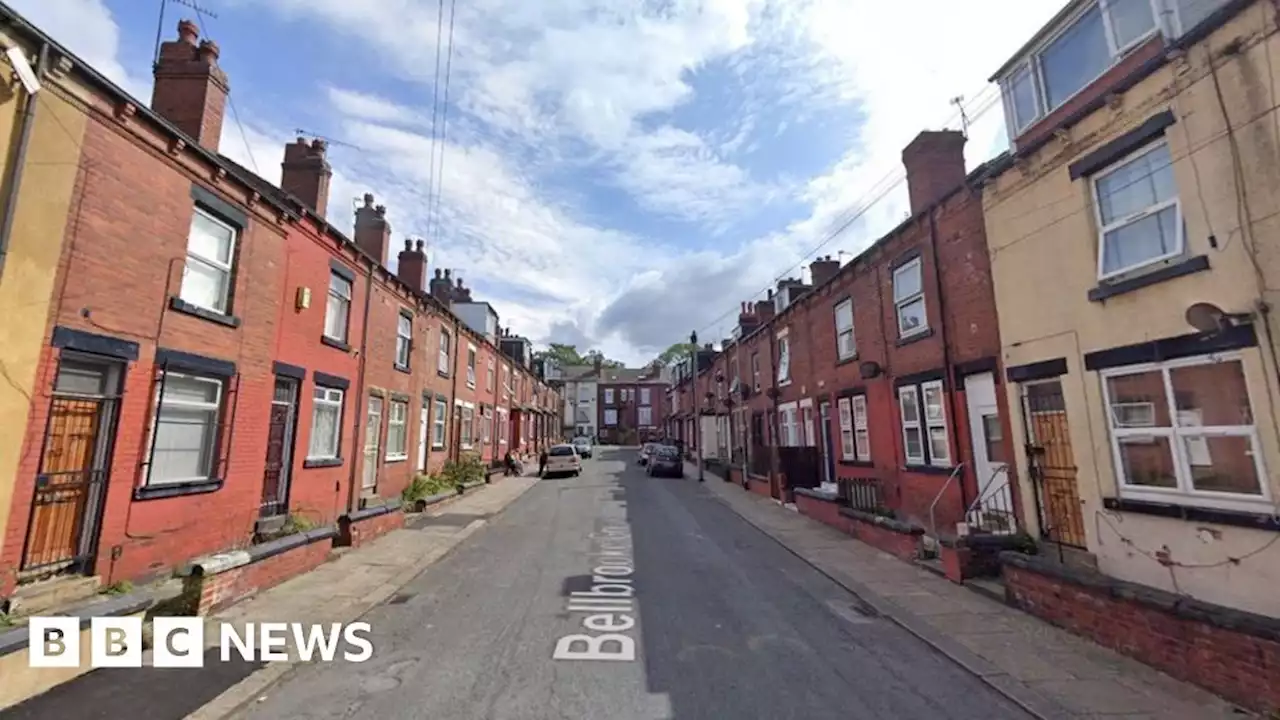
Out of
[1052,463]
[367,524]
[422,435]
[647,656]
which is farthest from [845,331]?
[422,435]

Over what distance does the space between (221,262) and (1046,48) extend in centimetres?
1365

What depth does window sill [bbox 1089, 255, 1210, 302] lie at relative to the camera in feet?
19.5

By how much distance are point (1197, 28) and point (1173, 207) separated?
1.90 metres

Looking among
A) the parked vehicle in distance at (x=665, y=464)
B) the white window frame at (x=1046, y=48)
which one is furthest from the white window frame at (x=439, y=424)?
the white window frame at (x=1046, y=48)

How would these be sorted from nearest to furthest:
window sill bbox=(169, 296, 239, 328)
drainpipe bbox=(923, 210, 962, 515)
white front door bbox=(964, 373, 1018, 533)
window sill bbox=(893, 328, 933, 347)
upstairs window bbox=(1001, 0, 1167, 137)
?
upstairs window bbox=(1001, 0, 1167, 137) → window sill bbox=(169, 296, 239, 328) → white front door bbox=(964, 373, 1018, 533) → drainpipe bbox=(923, 210, 962, 515) → window sill bbox=(893, 328, 933, 347)

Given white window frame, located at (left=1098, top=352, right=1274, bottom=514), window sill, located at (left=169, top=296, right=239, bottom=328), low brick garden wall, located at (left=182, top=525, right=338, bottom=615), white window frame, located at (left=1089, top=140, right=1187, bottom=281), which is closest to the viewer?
white window frame, located at (left=1098, top=352, right=1274, bottom=514)

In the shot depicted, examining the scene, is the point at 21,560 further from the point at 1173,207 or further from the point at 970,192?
the point at 970,192

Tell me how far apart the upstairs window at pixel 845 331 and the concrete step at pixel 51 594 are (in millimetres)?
14803

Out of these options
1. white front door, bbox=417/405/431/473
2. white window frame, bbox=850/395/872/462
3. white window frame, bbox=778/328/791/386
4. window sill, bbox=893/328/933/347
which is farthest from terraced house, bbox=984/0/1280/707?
white front door, bbox=417/405/431/473

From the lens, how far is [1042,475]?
8.38m

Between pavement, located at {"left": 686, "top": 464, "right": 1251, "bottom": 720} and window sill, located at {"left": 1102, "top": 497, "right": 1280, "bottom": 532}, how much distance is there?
1780 millimetres

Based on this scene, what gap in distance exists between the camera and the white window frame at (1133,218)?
20.5 feet

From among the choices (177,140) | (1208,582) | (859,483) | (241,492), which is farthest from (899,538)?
(177,140)

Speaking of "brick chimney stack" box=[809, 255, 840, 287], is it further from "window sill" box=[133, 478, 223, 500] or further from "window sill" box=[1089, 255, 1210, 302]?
"window sill" box=[133, 478, 223, 500]
